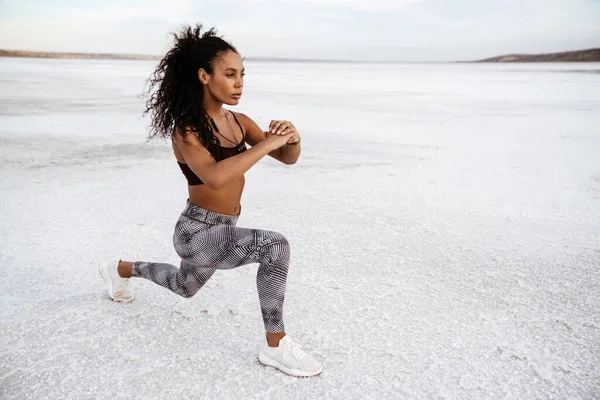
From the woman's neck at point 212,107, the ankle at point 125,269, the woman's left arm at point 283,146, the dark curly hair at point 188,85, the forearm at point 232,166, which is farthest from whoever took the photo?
the ankle at point 125,269

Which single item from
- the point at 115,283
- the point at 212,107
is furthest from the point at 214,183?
the point at 115,283

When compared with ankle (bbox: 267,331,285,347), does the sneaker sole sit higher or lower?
lower

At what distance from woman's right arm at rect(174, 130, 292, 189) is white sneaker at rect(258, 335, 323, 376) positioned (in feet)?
2.56

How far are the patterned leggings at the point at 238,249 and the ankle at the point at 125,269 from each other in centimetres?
65

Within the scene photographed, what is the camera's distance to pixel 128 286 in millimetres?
3100

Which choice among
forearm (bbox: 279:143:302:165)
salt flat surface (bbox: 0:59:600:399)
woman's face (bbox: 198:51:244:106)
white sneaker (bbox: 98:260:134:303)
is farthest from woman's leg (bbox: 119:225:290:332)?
white sneaker (bbox: 98:260:134:303)

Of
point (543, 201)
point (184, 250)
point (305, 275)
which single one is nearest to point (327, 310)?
point (305, 275)

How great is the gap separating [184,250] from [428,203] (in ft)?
10.9

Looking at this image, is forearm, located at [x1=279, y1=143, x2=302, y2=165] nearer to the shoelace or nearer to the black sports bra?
the black sports bra

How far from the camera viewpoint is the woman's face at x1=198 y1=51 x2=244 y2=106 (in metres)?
2.37

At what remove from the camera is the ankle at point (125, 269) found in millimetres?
2984

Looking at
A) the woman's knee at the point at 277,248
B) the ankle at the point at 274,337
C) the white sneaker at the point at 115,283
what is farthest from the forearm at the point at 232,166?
the white sneaker at the point at 115,283

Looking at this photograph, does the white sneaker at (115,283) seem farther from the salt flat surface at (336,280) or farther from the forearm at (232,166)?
the forearm at (232,166)

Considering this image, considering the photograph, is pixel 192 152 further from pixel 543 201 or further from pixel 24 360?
pixel 543 201
